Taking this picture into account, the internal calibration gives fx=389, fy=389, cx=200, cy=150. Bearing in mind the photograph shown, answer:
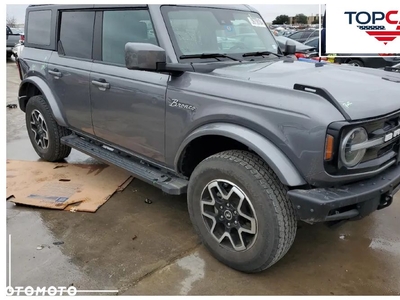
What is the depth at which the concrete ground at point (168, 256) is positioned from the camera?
2766mm

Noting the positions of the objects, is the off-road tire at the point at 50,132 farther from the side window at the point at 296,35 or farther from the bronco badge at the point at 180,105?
the side window at the point at 296,35

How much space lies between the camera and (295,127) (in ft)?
7.98

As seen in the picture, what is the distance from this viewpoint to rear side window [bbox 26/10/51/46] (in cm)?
480

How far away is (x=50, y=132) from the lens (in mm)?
4840

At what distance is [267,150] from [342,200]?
55 centimetres

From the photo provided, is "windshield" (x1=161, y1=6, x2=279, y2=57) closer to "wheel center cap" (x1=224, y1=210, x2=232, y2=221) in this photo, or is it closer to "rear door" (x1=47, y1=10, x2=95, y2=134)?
"rear door" (x1=47, y1=10, x2=95, y2=134)

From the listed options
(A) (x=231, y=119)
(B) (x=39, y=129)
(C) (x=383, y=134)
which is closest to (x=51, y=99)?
(B) (x=39, y=129)

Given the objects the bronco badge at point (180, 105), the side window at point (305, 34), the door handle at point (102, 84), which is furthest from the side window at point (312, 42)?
the bronco badge at point (180, 105)

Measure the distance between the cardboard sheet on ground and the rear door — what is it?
24.4 inches

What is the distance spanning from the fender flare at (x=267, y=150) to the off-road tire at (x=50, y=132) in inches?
107

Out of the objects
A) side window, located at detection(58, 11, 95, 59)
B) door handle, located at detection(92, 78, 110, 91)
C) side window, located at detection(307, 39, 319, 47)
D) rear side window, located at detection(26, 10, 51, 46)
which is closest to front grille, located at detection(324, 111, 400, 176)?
door handle, located at detection(92, 78, 110, 91)
